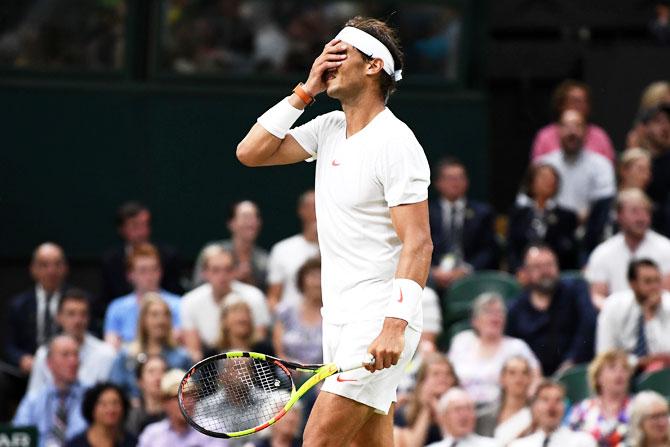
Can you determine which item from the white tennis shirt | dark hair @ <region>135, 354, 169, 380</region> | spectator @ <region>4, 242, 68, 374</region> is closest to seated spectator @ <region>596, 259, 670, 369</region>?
dark hair @ <region>135, 354, 169, 380</region>

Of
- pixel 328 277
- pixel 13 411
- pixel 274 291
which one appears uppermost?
pixel 328 277

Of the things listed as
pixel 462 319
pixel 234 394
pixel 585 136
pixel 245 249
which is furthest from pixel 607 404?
pixel 234 394

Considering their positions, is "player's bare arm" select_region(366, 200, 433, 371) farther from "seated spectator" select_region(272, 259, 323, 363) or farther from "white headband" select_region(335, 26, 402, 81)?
"seated spectator" select_region(272, 259, 323, 363)

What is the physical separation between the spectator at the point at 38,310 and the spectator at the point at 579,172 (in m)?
3.73

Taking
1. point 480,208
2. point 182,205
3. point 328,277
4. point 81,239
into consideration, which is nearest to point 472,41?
point 480,208

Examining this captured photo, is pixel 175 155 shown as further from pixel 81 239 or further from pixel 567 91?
pixel 567 91

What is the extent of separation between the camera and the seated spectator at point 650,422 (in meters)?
9.30

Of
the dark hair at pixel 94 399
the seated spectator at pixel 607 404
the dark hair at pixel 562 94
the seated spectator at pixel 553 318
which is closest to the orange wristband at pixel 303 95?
the seated spectator at pixel 607 404

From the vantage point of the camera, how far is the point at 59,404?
1042cm

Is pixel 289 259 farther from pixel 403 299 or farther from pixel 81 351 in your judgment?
pixel 403 299

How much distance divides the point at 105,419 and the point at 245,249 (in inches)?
90.0

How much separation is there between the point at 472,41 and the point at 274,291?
9.61ft

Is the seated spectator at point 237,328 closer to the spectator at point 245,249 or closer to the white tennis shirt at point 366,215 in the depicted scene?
the spectator at point 245,249

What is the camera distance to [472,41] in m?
13.2
